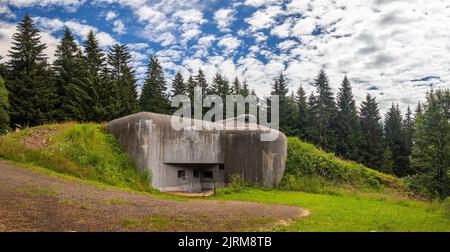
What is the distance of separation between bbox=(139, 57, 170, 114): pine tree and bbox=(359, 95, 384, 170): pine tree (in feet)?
88.5

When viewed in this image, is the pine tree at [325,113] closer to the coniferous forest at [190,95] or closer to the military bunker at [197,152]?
the coniferous forest at [190,95]

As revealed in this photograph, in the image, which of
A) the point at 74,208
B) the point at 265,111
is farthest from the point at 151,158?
the point at 265,111

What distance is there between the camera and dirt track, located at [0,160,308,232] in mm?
6742

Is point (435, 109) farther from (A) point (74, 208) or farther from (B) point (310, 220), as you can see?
(A) point (74, 208)

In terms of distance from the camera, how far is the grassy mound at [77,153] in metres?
14.5

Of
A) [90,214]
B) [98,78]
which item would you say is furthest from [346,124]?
[90,214]

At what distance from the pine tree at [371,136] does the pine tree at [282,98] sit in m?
11.0

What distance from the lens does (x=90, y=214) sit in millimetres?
7812

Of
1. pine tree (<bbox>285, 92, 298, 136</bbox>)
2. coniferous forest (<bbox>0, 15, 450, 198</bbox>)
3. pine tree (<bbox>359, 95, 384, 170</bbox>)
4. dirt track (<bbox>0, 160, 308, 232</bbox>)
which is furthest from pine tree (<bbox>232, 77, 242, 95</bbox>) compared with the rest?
dirt track (<bbox>0, 160, 308, 232</bbox>)

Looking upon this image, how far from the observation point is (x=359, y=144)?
46625 millimetres

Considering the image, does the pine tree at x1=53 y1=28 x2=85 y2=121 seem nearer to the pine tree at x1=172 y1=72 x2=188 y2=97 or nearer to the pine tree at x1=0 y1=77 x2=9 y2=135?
the pine tree at x1=0 y1=77 x2=9 y2=135

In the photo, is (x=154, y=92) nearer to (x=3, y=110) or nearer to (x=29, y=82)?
(x=29, y=82)

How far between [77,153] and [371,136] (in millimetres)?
41927

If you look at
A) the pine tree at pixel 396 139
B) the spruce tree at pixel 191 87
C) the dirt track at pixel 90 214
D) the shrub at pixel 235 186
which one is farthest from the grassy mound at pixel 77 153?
the pine tree at pixel 396 139
